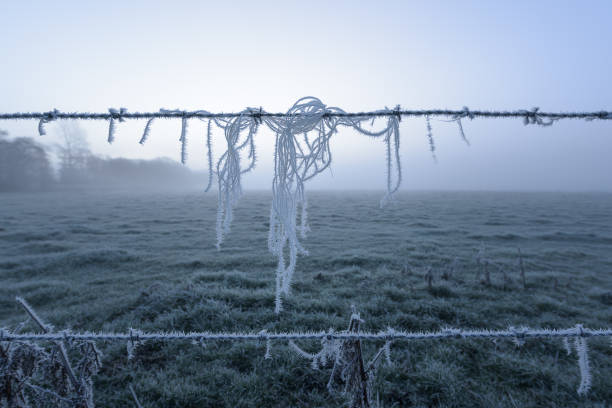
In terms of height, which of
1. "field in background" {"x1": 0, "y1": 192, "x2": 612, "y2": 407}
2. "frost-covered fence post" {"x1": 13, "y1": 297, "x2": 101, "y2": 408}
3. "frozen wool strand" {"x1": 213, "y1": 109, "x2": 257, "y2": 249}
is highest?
"frozen wool strand" {"x1": 213, "y1": 109, "x2": 257, "y2": 249}

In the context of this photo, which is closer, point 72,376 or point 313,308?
point 72,376

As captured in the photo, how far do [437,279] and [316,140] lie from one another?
21.2ft

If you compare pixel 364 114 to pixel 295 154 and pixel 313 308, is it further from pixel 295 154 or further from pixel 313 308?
pixel 313 308

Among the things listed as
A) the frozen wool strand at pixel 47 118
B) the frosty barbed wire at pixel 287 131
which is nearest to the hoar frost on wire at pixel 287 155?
the frosty barbed wire at pixel 287 131

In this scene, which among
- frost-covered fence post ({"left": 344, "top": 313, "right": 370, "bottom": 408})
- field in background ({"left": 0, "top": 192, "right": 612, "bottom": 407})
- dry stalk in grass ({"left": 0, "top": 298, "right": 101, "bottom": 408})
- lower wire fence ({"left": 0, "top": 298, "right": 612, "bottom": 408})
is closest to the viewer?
lower wire fence ({"left": 0, "top": 298, "right": 612, "bottom": 408})

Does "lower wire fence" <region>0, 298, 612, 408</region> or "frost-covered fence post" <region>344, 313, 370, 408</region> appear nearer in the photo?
"lower wire fence" <region>0, 298, 612, 408</region>

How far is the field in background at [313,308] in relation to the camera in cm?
319

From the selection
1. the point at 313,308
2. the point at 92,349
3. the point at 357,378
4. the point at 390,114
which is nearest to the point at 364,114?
the point at 390,114

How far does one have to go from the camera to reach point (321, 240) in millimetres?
12320

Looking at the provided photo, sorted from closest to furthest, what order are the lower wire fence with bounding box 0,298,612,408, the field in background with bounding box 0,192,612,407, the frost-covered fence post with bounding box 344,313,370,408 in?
1. the lower wire fence with bounding box 0,298,612,408
2. the frost-covered fence post with bounding box 344,313,370,408
3. the field in background with bounding box 0,192,612,407

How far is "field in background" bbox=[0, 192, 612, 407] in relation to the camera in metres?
3.19

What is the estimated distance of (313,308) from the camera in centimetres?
511

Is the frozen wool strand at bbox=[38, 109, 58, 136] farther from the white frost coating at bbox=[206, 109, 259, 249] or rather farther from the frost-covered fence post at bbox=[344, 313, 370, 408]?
the frost-covered fence post at bbox=[344, 313, 370, 408]

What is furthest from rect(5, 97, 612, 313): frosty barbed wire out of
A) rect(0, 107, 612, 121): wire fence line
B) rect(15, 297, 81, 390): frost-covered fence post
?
rect(15, 297, 81, 390): frost-covered fence post
